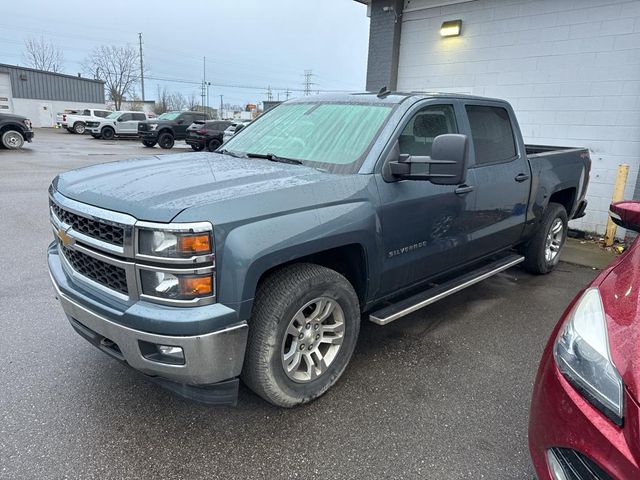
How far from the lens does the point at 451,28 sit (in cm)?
838

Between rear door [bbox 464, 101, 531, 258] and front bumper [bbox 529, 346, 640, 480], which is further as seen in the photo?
rear door [bbox 464, 101, 531, 258]

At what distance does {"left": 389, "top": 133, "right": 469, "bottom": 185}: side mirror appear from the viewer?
2736mm

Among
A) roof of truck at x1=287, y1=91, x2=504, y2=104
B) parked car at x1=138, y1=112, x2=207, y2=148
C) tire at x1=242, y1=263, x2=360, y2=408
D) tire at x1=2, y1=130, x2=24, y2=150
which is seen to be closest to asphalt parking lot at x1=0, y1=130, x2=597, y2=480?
tire at x1=242, y1=263, x2=360, y2=408

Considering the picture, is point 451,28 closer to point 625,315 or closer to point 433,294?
point 433,294

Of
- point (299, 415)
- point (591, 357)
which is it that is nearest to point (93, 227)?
point (299, 415)

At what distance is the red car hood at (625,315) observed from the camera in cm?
148

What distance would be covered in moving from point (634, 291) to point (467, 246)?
1951mm

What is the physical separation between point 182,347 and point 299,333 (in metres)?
0.75

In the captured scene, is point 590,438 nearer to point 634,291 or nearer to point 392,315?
point 634,291

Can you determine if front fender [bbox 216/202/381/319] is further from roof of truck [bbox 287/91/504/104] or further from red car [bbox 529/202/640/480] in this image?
red car [bbox 529/202/640/480]

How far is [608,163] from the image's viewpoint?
279 inches

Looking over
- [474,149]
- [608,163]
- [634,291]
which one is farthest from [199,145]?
[634,291]

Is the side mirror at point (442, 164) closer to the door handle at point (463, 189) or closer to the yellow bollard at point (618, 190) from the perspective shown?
the door handle at point (463, 189)

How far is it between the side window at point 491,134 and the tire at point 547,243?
3.83 feet
